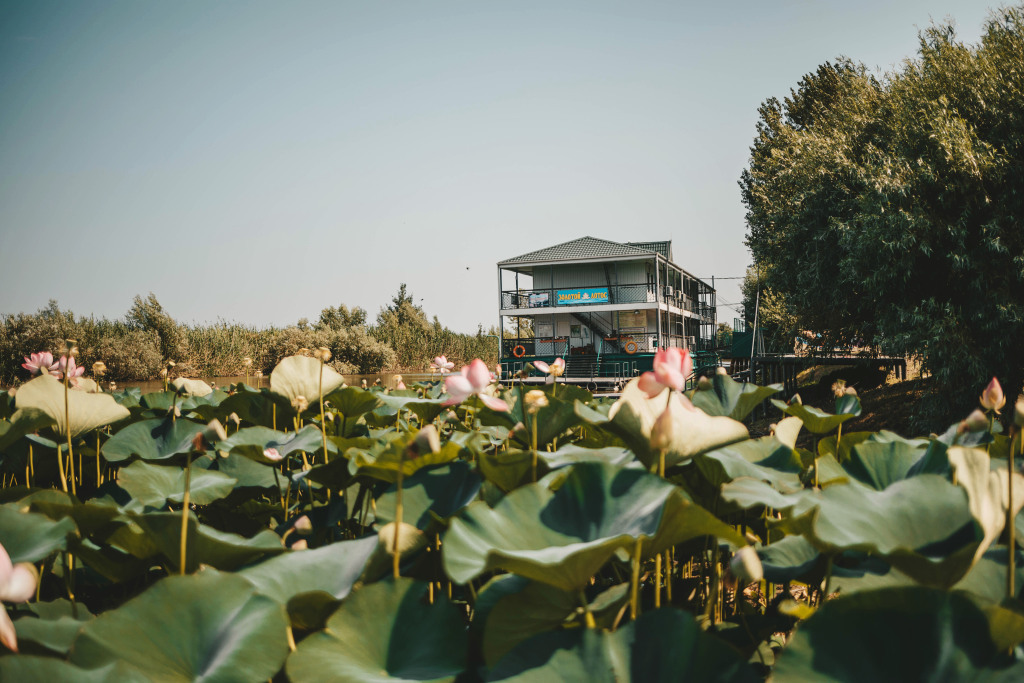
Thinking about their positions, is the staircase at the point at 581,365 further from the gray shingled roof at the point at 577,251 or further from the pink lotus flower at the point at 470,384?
the pink lotus flower at the point at 470,384

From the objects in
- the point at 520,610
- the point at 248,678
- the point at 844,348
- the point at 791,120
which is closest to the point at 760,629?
the point at 520,610

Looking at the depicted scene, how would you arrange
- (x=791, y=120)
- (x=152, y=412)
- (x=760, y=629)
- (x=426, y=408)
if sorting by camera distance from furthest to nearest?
(x=791, y=120) < (x=152, y=412) < (x=426, y=408) < (x=760, y=629)

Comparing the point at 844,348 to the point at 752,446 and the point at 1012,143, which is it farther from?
the point at 752,446

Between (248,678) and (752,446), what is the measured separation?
3.76ft

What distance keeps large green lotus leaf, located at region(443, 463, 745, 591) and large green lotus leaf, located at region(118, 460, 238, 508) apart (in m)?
0.72

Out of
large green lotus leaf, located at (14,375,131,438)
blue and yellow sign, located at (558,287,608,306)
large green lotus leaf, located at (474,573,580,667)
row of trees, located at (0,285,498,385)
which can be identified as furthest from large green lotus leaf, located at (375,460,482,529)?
blue and yellow sign, located at (558,287,608,306)

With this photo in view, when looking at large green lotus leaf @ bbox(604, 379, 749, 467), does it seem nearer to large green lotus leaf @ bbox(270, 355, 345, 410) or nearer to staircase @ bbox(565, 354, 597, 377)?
large green lotus leaf @ bbox(270, 355, 345, 410)

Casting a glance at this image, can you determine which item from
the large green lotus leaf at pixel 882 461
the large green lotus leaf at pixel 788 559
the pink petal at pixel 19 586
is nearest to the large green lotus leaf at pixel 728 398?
the large green lotus leaf at pixel 882 461

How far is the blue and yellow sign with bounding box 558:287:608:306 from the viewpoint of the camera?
22.2m

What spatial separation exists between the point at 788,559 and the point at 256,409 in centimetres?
182

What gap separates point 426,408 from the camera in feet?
6.49

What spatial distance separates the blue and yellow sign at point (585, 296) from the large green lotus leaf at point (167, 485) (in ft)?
69.3

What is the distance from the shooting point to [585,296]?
22375 mm

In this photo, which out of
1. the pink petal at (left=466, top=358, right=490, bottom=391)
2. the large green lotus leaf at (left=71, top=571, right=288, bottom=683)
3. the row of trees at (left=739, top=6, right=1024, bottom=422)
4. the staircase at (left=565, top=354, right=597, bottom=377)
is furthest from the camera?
the staircase at (left=565, top=354, right=597, bottom=377)
